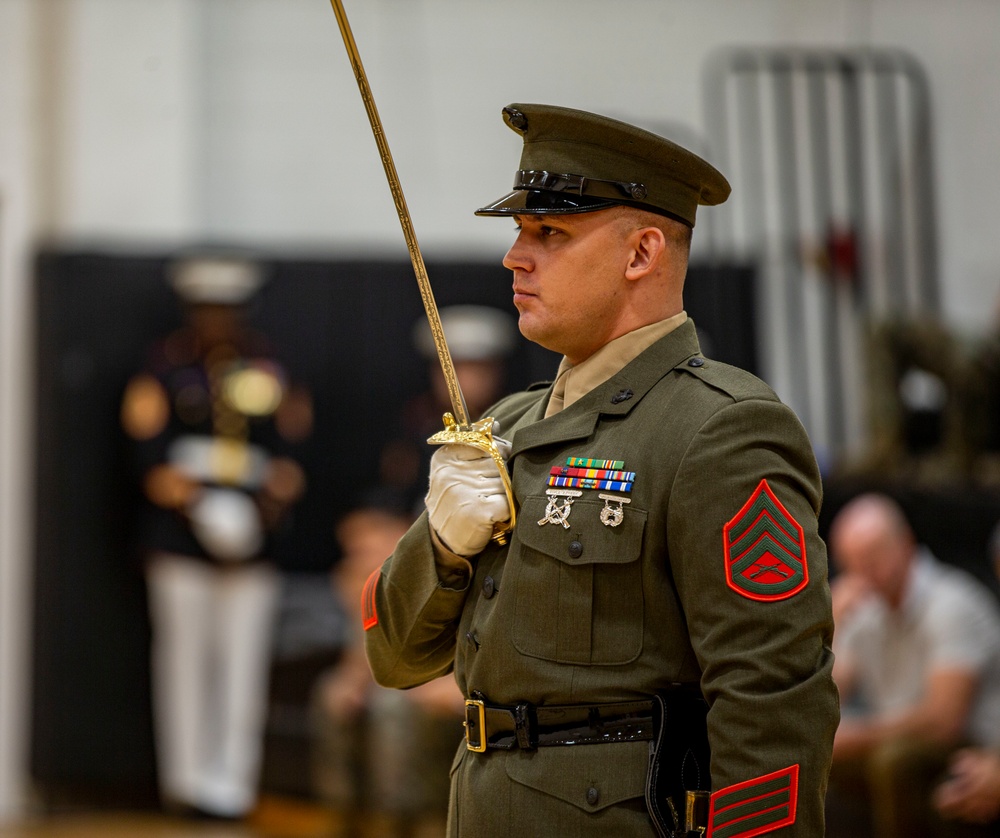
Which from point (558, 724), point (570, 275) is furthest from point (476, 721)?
point (570, 275)

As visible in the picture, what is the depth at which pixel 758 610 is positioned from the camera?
1.47 m

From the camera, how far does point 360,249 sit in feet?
19.7

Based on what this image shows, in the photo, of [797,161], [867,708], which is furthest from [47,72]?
[867,708]

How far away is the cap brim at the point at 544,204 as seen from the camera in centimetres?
164

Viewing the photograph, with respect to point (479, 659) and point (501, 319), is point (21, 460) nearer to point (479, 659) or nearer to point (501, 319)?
point (501, 319)

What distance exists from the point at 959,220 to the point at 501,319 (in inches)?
71.5

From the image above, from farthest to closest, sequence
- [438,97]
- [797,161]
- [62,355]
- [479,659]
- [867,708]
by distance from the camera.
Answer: [438,97]
[797,161]
[62,355]
[867,708]
[479,659]

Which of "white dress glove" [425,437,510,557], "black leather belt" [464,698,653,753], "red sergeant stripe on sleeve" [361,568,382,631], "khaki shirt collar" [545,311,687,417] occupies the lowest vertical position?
"black leather belt" [464,698,653,753]

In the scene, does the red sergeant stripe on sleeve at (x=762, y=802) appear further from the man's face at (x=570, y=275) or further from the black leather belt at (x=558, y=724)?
the man's face at (x=570, y=275)

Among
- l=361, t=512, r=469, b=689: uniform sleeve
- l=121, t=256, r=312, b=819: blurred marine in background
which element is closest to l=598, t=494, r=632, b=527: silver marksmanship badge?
l=361, t=512, r=469, b=689: uniform sleeve

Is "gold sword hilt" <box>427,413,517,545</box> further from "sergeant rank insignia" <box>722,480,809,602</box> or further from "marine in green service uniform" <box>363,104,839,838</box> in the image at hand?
"sergeant rank insignia" <box>722,480,809,602</box>

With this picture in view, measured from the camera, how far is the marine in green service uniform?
147cm

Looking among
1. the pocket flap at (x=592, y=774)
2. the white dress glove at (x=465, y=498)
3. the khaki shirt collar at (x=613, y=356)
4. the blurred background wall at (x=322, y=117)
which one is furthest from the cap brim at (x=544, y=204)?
the blurred background wall at (x=322, y=117)

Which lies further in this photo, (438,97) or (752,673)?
(438,97)
